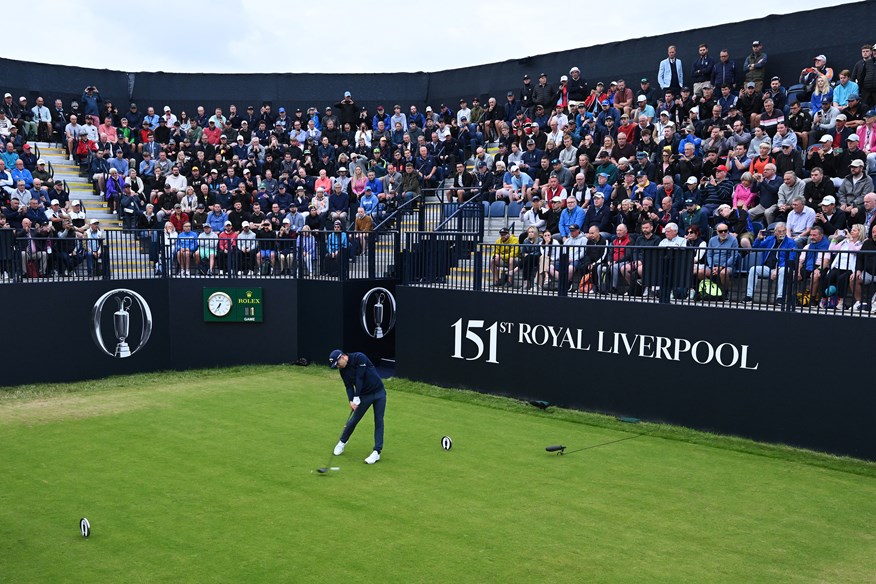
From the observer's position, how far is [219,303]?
823 inches

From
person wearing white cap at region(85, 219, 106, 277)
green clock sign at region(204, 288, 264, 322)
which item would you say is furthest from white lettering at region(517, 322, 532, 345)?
person wearing white cap at region(85, 219, 106, 277)

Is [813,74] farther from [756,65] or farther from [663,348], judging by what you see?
[663,348]

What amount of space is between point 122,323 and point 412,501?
11.6 meters

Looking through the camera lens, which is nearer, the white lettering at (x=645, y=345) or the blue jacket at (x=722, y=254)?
the blue jacket at (x=722, y=254)

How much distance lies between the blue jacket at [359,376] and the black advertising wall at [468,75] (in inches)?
614

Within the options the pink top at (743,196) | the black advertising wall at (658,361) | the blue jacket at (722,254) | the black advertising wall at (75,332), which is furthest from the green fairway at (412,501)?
the pink top at (743,196)

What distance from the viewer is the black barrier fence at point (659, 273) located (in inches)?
516

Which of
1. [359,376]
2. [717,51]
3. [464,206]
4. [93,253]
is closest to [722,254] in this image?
[359,376]

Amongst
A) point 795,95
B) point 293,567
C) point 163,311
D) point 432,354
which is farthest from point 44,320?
point 795,95

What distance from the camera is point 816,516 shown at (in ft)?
33.9

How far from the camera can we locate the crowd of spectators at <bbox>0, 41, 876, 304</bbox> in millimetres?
16547

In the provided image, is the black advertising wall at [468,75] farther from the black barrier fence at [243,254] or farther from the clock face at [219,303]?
the clock face at [219,303]

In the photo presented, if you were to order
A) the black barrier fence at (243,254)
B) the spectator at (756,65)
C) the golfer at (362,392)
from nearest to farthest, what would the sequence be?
the golfer at (362,392) → the black barrier fence at (243,254) → the spectator at (756,65)

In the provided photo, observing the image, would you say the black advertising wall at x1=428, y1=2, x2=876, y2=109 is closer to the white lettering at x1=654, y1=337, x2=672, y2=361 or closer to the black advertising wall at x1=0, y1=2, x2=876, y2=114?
the black advertising wall at x1=0, y1=2, x2=876, y2=114
